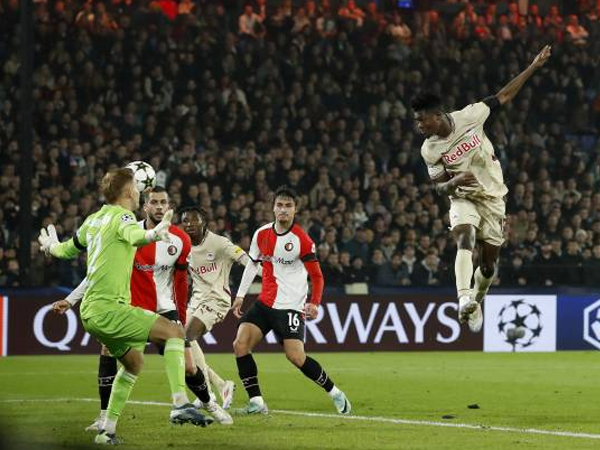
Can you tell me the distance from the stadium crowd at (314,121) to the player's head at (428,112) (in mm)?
→ 9158

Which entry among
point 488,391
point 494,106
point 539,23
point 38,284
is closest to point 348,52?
point 539,23

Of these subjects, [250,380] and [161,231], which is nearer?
[161,231]

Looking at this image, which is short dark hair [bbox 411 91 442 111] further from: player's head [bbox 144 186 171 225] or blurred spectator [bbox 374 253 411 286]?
blurred spectator [bbox 374 253 411 286]

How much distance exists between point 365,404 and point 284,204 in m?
2.13

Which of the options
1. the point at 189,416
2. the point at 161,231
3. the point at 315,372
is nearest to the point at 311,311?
the point at 315,372

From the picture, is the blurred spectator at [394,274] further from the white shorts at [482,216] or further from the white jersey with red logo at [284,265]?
the white shorts at [482,216]

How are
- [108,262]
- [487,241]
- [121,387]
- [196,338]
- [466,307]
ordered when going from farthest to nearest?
[196,338], [487,241], [466,307], [121,387], [108,262]

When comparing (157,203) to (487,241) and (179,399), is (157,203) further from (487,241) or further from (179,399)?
(487,241)

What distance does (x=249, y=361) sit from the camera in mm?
10586

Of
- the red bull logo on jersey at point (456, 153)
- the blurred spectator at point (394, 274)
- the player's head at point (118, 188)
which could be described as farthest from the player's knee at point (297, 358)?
the blurred spectator at point (394, 274)

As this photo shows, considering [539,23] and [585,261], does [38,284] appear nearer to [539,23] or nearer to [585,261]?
[585,261]

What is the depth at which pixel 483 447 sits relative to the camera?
806cm

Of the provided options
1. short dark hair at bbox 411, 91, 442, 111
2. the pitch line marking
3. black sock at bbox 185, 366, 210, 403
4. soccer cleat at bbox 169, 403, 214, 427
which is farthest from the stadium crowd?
soccer cleat at bbox 169, 403, 214, 427

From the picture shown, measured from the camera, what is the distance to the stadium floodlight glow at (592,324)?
63.8 ft
